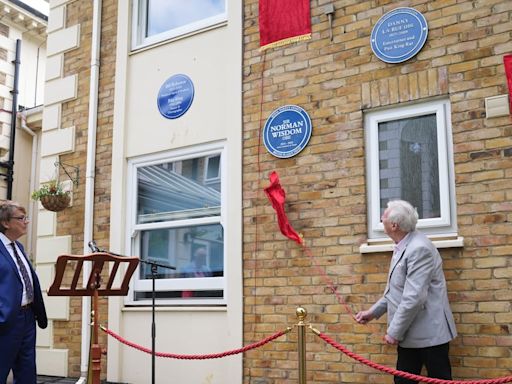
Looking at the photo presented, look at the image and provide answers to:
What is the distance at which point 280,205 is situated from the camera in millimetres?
6090

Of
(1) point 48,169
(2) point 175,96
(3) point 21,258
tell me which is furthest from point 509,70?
(1) point 48,169

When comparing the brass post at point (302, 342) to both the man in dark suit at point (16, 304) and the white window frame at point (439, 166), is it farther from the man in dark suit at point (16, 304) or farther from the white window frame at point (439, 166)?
the man in dark suit at point (16, 304)

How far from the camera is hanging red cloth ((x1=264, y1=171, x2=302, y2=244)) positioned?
607cm

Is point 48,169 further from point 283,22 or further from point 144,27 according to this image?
point 283,22

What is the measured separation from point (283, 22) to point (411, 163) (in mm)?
1948

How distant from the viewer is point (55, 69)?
8609 millimetres

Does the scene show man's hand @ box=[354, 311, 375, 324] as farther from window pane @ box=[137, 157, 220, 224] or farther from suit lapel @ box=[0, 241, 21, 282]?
suit lapel @ box=[0, 241, 21, 282]

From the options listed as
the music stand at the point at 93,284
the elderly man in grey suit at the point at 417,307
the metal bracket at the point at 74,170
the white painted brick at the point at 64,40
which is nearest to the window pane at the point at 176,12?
the white painted brick at the point at 64,40

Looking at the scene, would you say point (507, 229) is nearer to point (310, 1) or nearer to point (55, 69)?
point (310, 1)

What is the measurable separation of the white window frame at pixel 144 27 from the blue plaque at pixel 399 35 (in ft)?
6.25

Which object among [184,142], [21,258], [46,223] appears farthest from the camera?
[46,223]

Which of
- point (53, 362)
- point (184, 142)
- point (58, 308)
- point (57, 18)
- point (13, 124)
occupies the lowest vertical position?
point (53, 362)

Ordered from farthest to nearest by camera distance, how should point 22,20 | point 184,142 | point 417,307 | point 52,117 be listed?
point 22,20
point 52,117
point 184,142
point 417,307

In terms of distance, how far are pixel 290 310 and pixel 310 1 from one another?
2.93m
